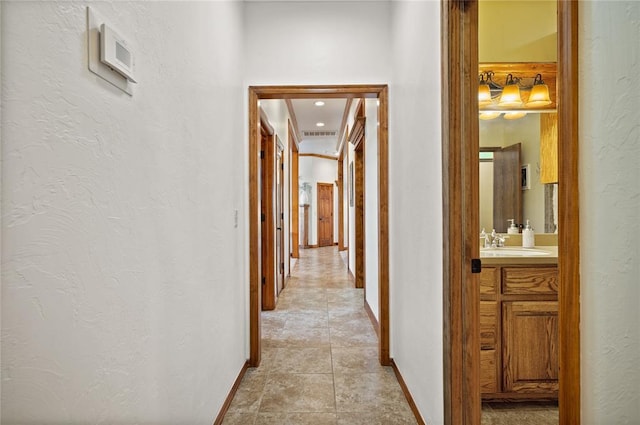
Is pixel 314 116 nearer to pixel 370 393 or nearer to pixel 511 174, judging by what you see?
pixel 511 174

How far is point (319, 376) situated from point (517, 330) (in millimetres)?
1277

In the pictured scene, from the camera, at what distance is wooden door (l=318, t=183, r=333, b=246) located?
1138 centimetres

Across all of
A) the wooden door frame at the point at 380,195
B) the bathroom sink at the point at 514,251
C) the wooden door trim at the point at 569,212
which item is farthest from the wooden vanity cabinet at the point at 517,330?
the wooden door trim at the point at 569,212

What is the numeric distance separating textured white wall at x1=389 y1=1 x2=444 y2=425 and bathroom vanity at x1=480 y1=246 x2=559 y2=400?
0.38m

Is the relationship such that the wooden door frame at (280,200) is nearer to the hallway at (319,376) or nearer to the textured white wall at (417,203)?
the hallway at (319,376)

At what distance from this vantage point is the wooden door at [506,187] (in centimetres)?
253

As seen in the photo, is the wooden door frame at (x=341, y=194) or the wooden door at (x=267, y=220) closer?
the wooden door at (x=267, y=220)

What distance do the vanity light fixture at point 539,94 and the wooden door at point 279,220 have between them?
2870 mm

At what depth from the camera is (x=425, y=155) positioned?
1785 mm

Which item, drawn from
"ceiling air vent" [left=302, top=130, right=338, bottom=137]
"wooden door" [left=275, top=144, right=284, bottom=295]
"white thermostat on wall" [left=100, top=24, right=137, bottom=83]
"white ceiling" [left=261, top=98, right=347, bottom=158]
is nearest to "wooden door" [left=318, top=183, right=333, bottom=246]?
"white ceiling" [left=261, top=98, right=347, bottom=158]

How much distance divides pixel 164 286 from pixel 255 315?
4.94 feet

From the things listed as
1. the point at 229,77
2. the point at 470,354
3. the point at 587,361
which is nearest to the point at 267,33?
the point at 229,77

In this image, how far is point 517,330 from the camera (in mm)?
1953

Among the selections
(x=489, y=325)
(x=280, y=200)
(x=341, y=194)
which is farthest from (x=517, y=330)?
(x=341, y=194)
